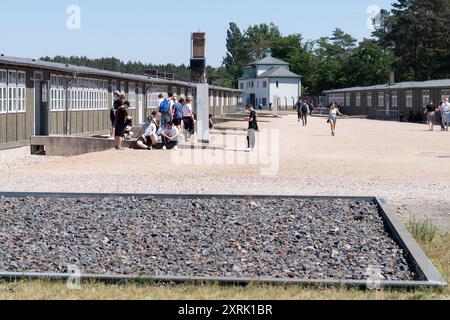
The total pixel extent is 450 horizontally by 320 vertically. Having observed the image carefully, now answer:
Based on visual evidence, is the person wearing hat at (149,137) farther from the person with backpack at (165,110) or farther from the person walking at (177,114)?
the person walking at (177,114)

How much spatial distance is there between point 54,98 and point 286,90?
300ft

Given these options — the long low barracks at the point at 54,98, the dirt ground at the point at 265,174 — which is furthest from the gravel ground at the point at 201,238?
the long low barracks at the point at 54,98

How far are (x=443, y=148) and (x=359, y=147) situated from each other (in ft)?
8.97

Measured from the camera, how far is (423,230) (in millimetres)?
9664

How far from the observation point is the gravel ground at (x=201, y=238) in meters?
7.69

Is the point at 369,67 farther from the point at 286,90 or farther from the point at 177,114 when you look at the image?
the point at 177,114

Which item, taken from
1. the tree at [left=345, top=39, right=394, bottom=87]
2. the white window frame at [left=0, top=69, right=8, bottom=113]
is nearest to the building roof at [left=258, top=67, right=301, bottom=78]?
the tree at [left=345, top=39, right=394, bottom=87]

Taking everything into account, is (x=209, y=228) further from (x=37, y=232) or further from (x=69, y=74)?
(x=69, y=74)

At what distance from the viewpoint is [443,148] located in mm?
26797

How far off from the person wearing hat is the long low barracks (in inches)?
159

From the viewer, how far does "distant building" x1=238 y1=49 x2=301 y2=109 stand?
118875 mm

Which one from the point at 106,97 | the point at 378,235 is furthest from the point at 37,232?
the point at 106,97

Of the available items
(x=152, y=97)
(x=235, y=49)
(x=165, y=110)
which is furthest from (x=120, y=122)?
(x=235, y=49)
